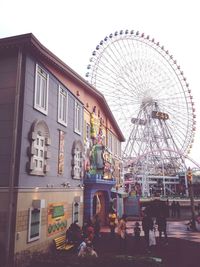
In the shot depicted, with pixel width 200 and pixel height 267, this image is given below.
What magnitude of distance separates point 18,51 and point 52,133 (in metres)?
4.10

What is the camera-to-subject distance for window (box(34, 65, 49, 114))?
468 inches

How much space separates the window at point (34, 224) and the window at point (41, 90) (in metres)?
4.38

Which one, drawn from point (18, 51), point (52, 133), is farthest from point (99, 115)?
point (18, 51)

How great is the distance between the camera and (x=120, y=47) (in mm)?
35406

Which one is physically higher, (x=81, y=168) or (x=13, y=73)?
(x=13, y=73)

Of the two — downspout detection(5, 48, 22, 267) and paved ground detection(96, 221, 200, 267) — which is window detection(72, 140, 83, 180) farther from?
downspout detection(5, 48, 22, 267)

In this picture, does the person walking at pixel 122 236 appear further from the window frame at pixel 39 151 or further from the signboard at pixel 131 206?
the signboard at pixel 131 206

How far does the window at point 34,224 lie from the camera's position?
415 inches

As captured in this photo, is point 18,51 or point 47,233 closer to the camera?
point 18,51

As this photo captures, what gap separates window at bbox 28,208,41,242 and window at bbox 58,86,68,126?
194 inches

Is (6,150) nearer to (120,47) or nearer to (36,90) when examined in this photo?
(36,90)

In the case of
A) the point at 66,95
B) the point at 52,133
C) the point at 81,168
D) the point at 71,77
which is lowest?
the point at 81,168

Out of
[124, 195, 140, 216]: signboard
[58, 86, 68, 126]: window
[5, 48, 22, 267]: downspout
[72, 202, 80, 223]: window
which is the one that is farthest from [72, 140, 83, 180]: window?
[124, 195, 140, 216]: signboard

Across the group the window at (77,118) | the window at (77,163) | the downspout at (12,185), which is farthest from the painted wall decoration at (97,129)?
the downspout at (12,185)
